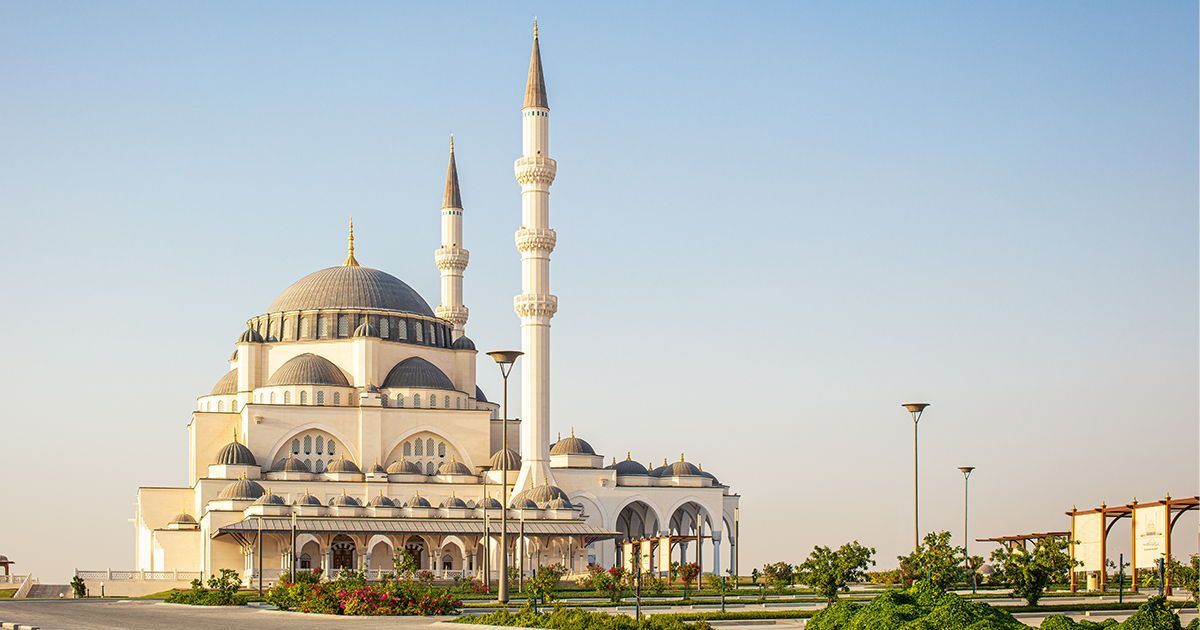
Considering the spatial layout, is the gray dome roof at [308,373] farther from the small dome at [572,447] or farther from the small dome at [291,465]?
the small dome at [572,447]

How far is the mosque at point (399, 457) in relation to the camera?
59031 mm

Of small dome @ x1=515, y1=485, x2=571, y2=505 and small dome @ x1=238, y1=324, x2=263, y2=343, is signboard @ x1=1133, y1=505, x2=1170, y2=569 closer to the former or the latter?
small dome @ x1=515, y1=485, x2=571, y2=505

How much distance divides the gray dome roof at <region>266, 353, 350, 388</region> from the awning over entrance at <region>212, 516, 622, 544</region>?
32.3 ft

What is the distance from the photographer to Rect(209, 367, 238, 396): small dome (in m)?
70.5

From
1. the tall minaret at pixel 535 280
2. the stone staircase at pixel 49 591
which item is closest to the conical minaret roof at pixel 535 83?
the tall minaret at pixel 535 280

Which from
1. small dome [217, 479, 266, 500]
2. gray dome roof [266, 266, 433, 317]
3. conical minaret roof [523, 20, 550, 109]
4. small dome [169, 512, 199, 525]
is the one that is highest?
conical minaret roof [523, 20, 550, 109]

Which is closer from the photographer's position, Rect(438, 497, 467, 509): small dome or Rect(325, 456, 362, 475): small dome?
Rect(438, 497, 467, 509): small dome

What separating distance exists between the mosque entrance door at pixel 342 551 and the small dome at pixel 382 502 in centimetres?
167

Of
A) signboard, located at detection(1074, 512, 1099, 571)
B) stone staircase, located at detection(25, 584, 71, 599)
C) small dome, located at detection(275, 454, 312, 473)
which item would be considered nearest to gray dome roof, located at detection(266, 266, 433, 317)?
small dome, located at detection(275, 454, 312, 473)

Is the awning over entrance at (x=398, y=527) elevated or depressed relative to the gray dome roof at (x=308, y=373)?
depressed

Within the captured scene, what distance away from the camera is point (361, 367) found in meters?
67.7

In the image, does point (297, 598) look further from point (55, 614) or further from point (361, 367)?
point (361, 367)

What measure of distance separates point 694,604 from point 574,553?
23936 mm

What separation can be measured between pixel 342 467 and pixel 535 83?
1738cm
